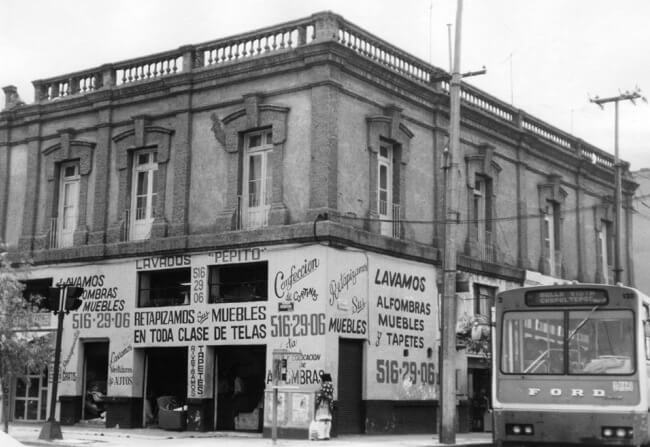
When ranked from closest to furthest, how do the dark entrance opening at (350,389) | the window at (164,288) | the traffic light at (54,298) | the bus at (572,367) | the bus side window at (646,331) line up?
the bus at (572,367), the bus side window at (646,331), the traffic light at (54,298), the dark entrance opening at (350,389), the window at (164,288)

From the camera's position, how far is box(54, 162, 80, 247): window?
28.8 metres

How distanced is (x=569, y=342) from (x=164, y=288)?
43.6ft

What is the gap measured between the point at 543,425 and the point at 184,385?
1220 cm

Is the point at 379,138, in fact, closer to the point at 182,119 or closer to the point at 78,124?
the point at 182,119

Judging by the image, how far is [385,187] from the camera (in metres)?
26.2

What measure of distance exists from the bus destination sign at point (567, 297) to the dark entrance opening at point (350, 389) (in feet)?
25.5

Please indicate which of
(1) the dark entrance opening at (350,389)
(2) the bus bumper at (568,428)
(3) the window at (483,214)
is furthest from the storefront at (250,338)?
(2) the bus bumper at (568,428)

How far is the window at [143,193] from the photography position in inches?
1069

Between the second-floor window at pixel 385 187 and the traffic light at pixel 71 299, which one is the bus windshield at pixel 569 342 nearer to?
the second-floor window at pixel 385 187

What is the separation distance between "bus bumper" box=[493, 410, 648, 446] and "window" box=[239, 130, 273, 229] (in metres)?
10.1

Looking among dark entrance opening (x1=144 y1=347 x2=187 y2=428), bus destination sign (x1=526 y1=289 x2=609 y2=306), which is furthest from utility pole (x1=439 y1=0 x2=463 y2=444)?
dark entrance opening (x1=144 y1=347 x2=187 y2=428)

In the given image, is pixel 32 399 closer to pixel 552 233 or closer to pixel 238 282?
pixel 238 282

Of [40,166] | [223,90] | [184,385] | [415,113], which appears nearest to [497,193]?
[415,113]

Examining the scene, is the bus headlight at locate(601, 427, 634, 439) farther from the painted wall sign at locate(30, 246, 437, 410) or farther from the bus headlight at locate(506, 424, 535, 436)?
the painted wall sign at locate(30, 246, 437, 410)
